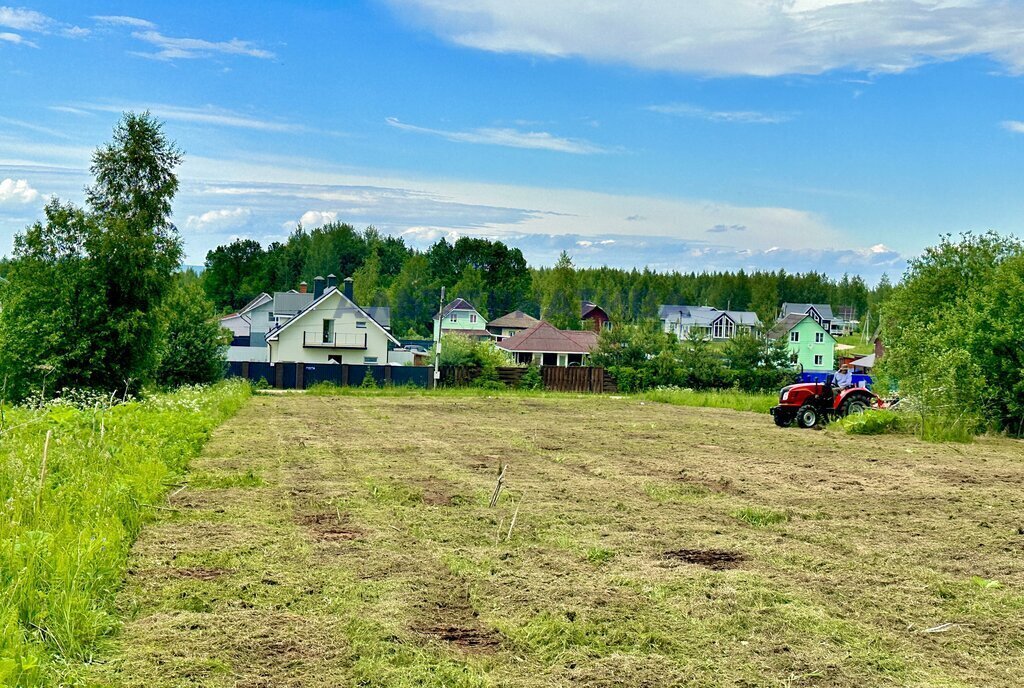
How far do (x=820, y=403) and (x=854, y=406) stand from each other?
98cm

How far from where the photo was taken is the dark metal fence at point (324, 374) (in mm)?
39688

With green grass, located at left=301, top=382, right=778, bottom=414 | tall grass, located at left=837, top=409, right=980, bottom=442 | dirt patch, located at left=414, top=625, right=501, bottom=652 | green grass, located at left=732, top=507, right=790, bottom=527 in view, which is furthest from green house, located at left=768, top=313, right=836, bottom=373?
dirt patch, located at left=414, top=625, right=501, bottom=652

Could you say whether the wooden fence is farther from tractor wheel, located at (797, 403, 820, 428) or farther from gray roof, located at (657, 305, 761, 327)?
gray roof, located at (657, 305, 761, 327)

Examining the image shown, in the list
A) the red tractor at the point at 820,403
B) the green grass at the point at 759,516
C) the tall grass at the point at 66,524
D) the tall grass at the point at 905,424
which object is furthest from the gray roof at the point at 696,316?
the tall grass at the point at 66,524

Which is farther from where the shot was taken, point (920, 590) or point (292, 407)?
point (292, 407)

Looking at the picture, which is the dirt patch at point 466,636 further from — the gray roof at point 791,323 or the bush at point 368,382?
the gray roof at point 791,323

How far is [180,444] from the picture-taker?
1417 cm

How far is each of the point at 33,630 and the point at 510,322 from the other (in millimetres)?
75246

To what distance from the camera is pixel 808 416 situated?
934 inches

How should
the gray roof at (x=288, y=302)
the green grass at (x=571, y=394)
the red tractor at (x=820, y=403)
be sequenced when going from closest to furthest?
1. the red tractor at (x=820, y=403)
2. the green grass at (x=571, y=394)
3. the gray roof at (x=288, y=302)

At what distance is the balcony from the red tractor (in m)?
28.9

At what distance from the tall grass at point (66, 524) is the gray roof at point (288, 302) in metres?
51.8

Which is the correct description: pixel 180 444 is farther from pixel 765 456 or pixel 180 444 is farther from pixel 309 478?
pixel 765 456

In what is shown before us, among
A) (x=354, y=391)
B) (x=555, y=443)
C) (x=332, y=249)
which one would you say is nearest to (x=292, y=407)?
(x=354, y=391)
